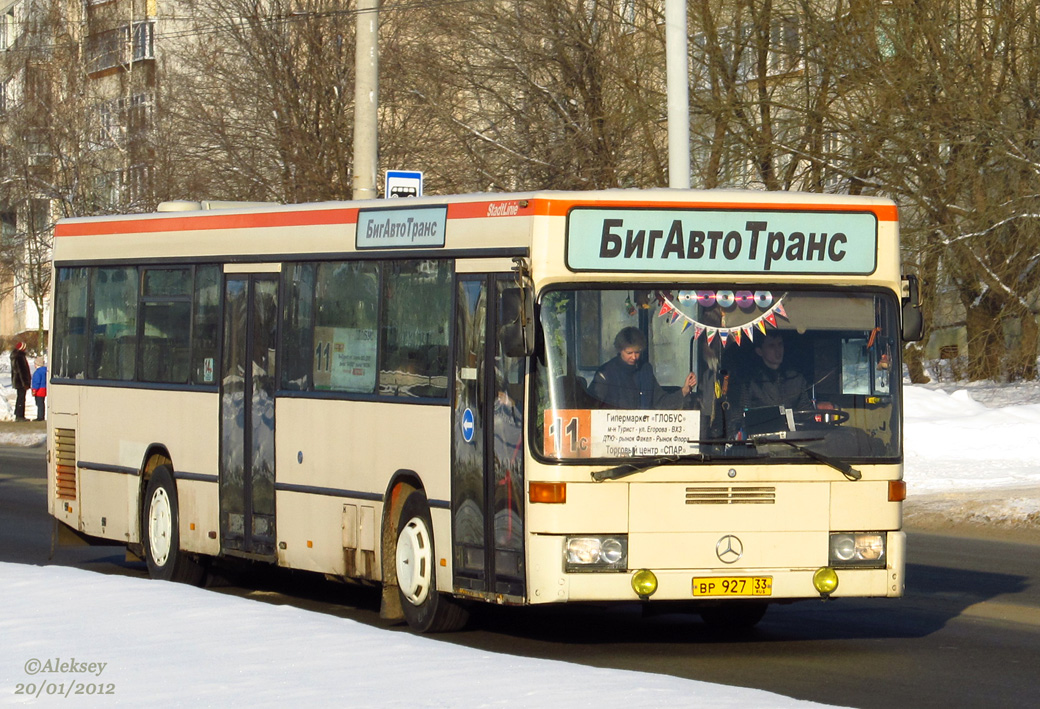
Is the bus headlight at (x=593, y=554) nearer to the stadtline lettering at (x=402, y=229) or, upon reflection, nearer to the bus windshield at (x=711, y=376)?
the bus windshield at (x=711, y=376)

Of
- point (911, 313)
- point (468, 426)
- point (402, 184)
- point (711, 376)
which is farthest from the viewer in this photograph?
point (402, 184)

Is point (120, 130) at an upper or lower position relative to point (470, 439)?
upper

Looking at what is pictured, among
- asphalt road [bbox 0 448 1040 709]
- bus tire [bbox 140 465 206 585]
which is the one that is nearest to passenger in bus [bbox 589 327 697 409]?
asphalt road [bbox 0 448 1040 709]

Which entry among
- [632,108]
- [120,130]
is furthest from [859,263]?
[120,130]

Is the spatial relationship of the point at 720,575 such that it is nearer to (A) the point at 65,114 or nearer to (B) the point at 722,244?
(B) the point at 722,244

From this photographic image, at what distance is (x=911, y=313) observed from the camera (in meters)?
10.4

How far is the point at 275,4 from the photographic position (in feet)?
112

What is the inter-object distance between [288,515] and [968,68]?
1620cm

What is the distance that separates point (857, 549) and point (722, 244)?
1825mm

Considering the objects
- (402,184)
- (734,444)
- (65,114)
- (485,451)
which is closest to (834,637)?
(734,444)

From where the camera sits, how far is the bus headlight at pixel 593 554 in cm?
976

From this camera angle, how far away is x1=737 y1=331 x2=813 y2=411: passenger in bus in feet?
32.9

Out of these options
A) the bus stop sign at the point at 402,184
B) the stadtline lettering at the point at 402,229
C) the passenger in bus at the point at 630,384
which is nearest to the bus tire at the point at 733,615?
the passenger in bus at the point at 630,384

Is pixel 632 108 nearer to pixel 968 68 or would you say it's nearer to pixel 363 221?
pixel 968 68
